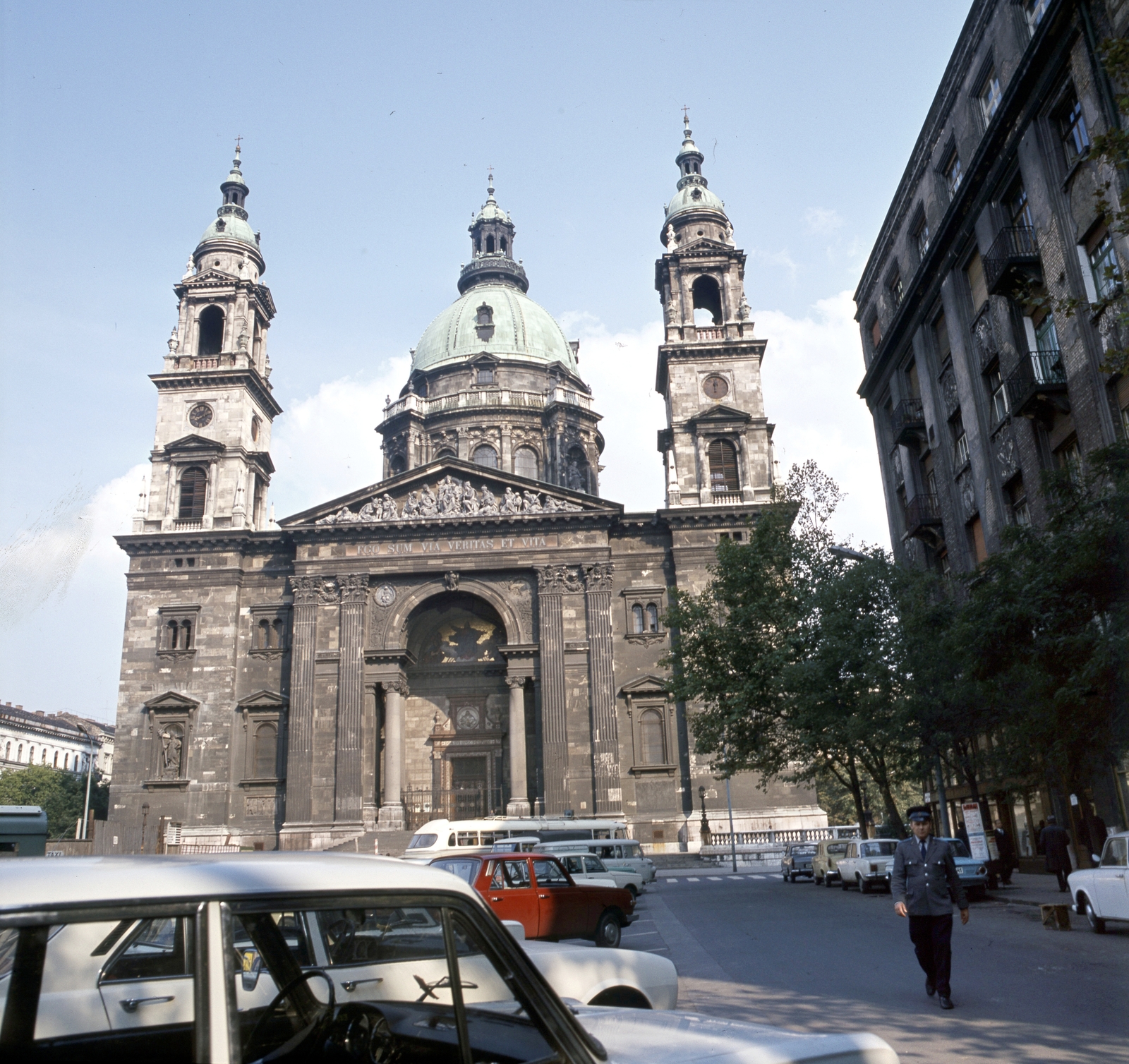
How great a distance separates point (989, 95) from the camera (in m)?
27.2

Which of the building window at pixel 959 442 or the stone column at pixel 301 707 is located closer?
the building window at pixel 959 442

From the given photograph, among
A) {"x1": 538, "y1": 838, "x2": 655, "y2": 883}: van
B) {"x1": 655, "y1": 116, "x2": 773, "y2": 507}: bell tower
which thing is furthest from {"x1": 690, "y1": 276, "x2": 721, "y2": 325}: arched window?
{"x1": 538, "y1": 838, "x2": 655, "y2": 883}: van

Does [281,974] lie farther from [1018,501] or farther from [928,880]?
[1018,501]

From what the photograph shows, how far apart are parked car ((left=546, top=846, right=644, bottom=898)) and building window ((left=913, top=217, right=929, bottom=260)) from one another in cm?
2051

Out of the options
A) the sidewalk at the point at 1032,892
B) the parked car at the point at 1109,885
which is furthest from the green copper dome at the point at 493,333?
the parked car at the point at 1109,885

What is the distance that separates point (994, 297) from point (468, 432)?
35851mm

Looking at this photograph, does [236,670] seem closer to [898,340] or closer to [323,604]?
[323,604]

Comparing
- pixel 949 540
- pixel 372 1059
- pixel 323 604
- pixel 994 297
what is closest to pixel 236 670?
pixel 323 604

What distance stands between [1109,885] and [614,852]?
1810 centimetres

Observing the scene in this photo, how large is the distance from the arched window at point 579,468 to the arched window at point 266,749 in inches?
858

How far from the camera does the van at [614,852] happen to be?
26812 millimetres

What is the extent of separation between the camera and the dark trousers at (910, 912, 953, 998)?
29.1 feet

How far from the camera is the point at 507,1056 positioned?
2.98 meters

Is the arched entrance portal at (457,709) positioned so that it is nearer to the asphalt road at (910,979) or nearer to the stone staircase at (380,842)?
the stone staircase at (380,842)
